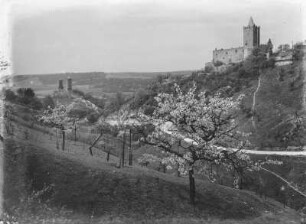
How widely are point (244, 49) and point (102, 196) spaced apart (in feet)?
476

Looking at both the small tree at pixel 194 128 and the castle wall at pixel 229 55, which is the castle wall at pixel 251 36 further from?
the small tree at pixel 194 128

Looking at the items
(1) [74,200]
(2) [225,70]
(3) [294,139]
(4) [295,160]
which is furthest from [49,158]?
(2) [225,70]

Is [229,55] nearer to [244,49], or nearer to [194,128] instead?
[244,49]

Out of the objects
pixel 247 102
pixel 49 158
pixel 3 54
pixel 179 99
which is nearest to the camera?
pixel 3 54

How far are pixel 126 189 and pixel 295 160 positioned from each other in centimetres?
4377

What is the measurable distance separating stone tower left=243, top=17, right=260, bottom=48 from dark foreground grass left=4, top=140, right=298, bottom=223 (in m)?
135

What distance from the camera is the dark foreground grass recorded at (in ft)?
86.7

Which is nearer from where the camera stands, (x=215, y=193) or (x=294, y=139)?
(x=215, y=193)

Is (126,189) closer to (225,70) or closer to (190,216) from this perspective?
(190,216)

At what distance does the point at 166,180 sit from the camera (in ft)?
110

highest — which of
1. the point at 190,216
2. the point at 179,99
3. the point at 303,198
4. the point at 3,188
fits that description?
the point at 179,99

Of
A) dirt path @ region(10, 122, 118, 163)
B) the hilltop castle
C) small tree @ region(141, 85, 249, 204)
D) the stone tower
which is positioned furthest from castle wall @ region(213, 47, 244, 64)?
small tree @ region(141, 85, 249, 204)

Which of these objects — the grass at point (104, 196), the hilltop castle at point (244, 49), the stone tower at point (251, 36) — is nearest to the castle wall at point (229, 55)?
the hilltop castle at point (244, 49)

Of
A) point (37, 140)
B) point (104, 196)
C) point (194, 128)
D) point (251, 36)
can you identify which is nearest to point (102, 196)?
point (104, 196)
